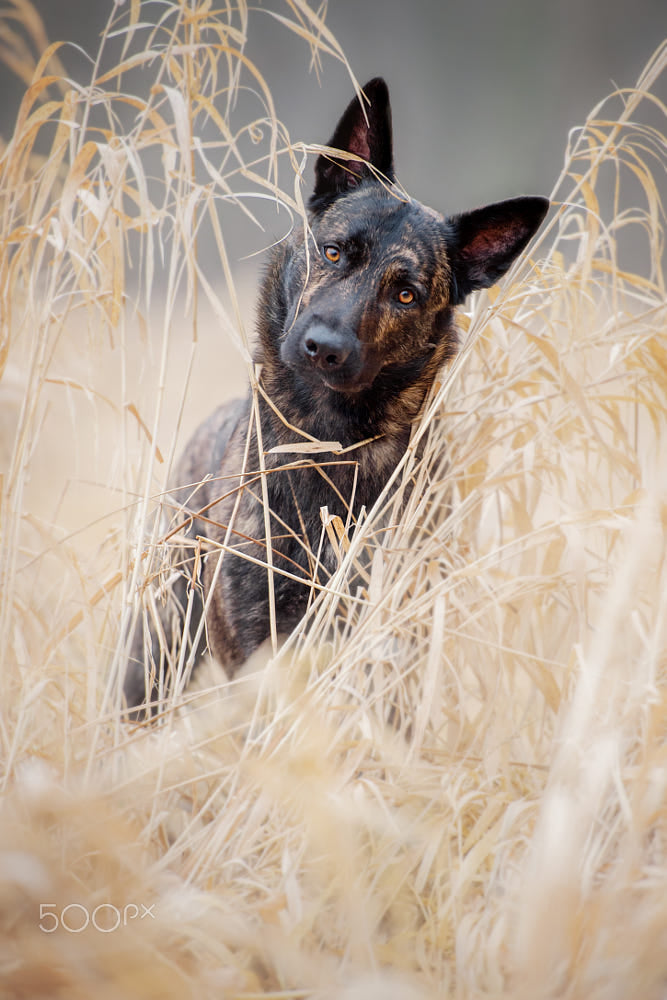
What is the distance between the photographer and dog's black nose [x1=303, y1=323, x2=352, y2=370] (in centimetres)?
189

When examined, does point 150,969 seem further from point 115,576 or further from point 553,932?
point 115,576

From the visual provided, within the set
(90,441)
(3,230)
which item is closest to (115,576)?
(3,230)

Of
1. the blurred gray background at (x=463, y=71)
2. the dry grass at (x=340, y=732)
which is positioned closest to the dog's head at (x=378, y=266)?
the dry grass at (x=340, y=732)

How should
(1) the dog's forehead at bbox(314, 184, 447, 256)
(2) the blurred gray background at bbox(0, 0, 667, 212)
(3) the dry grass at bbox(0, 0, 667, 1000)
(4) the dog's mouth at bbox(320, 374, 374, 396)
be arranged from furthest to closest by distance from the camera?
1. (2) the blurred gray background at bbox(0, 0, 667, 212)
2. (1) the dog's forehead at bbox(314, 184, 447, 256)
3. (4) the dog's mouth at bbox(320, 374, 374, 396)
4. (3) the dry grass at bbox(0, 0, 667, 1000)

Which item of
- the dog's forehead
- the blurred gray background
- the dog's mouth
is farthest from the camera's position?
the blurred gray background

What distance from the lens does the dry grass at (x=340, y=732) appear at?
3.56ft

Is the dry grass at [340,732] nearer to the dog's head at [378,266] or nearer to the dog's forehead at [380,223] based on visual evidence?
the dog's head at [378,266]

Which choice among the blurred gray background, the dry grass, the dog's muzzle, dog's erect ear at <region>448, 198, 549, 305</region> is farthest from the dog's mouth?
the blurred gray background

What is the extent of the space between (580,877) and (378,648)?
60cm

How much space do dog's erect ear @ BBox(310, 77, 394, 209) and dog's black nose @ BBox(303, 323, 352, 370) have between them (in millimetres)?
417

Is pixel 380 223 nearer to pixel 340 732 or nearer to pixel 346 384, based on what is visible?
pixel 346 384

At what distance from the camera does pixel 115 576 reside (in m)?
1.64

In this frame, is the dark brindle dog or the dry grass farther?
the dark brindle dog

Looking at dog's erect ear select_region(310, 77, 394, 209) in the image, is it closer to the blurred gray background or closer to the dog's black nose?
the dog's black nose
